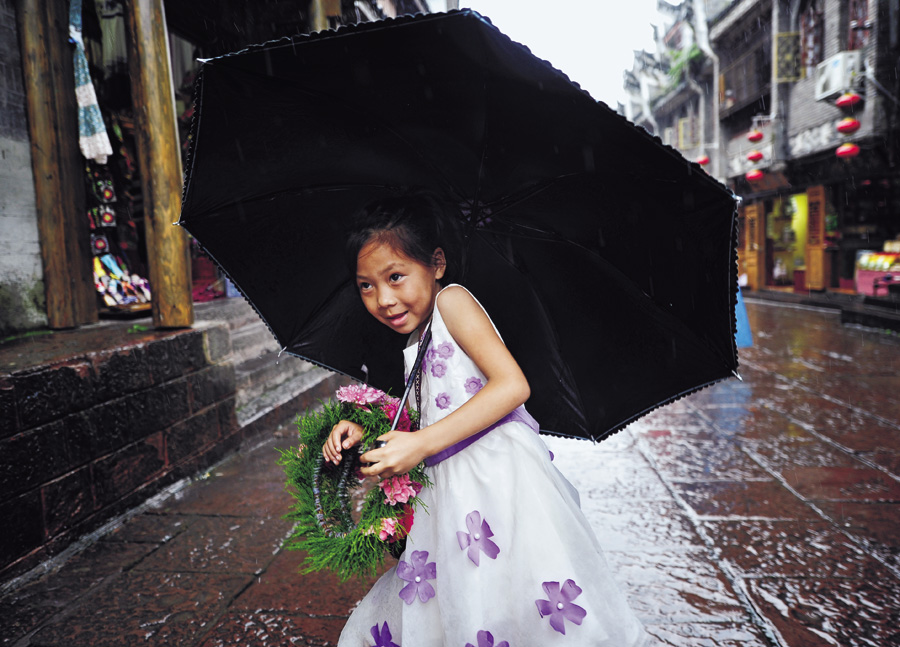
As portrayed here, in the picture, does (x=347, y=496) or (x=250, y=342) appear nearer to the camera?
(x=347, y=496)

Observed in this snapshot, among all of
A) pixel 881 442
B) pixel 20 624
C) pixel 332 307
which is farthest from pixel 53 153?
pixel 881 442

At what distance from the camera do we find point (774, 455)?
3.94 meters

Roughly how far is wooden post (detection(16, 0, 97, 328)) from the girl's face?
3062 millimetres

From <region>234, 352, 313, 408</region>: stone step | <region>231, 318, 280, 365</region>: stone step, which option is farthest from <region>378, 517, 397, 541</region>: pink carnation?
<region>231, 318, 280, 365</region>: stone step

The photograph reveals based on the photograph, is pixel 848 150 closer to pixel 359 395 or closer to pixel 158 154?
pixel 158 154

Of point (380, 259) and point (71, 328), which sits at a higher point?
point (380, 259)

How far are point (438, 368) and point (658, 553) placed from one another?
1.81 meters

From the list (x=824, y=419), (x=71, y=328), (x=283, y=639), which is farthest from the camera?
(x=824, y=419)

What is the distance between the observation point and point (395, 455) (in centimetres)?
122

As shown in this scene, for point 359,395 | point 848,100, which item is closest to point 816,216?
point 848,100

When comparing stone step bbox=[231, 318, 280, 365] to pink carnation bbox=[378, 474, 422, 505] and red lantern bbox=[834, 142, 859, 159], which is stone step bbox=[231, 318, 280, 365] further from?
red lantern bbox=[834, 142, 859, 159]

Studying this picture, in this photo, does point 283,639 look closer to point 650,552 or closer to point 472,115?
point 650,552

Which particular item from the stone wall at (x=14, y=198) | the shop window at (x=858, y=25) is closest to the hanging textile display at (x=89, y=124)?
the stone wall at (x=14, y=198)

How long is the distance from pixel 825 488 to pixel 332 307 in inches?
120
